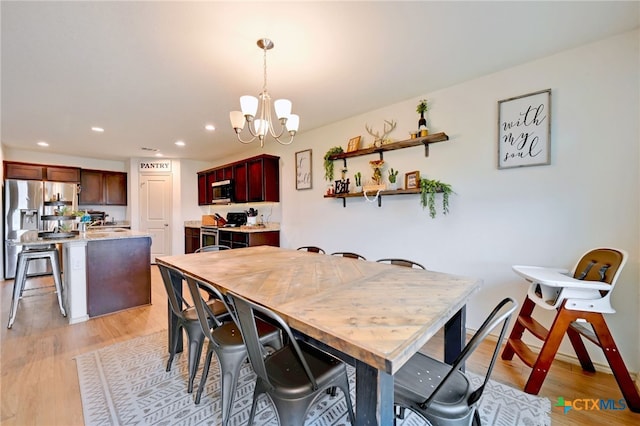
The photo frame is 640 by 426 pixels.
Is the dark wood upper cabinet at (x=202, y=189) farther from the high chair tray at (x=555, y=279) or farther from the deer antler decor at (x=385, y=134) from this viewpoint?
the high chair tray at (x=555, y=279)

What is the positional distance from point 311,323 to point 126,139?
16.6ft

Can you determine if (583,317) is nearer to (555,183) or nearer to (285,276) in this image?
(555,183)

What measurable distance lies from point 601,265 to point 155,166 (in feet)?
23.7

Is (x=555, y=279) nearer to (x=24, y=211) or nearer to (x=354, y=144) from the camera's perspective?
(x=354, y=144)

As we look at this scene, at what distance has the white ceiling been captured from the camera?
5.53ft

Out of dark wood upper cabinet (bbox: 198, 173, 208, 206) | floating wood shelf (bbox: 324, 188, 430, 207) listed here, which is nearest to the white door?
dark wood upper cabinet (bbox: 198, 173, 208, 206)

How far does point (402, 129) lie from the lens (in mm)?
3088

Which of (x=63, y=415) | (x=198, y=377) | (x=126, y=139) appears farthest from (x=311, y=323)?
(x=126, y=139)

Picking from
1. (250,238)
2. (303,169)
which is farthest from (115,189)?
(303,169)

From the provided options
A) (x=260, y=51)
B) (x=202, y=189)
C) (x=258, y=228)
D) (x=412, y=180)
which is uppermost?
(x=260, y=51)

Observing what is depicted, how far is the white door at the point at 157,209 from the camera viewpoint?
614cm

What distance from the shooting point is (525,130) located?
2312 millimetres

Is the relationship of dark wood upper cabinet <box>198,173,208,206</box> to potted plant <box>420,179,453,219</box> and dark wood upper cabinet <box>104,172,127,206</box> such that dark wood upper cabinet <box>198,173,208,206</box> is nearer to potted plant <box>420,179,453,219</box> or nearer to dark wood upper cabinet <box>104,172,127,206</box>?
dark wood upper cabinet <box>104,172,127,206</box>

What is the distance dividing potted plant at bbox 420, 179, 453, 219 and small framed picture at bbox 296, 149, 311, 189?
177 cm
